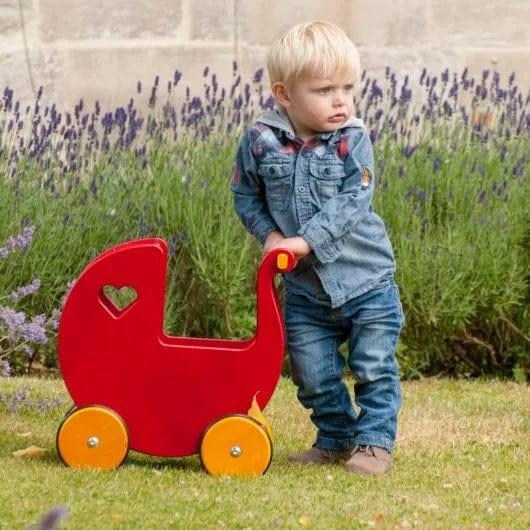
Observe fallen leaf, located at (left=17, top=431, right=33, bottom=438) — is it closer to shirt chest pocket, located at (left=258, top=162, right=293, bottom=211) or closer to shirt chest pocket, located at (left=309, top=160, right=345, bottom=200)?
shirt chest pocket, located at (left=258, top=162, right=293, bottom=211)

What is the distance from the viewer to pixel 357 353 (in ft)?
13.4

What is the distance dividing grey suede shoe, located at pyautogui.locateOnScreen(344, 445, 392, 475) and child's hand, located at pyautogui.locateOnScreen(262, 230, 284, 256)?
0.69m

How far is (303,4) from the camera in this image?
7539 mm

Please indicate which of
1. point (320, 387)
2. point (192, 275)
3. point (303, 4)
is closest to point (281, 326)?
point (320, 387)

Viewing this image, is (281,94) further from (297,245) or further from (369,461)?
(369,461)

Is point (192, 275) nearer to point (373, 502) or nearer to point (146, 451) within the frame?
point (146, 451)

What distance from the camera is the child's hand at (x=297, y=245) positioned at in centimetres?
387

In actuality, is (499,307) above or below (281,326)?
below

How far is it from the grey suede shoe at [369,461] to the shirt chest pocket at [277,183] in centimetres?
79

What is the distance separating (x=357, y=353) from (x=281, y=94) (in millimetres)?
829

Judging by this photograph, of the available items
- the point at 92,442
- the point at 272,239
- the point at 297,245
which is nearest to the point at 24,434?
the point at 92,442

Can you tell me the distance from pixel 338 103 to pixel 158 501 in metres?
1.27

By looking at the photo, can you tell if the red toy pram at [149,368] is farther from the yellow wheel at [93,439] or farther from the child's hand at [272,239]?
the child's hand at [272,239]

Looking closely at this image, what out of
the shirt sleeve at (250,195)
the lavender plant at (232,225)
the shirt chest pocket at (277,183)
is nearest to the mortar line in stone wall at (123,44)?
the lavender plant at (232,225)
